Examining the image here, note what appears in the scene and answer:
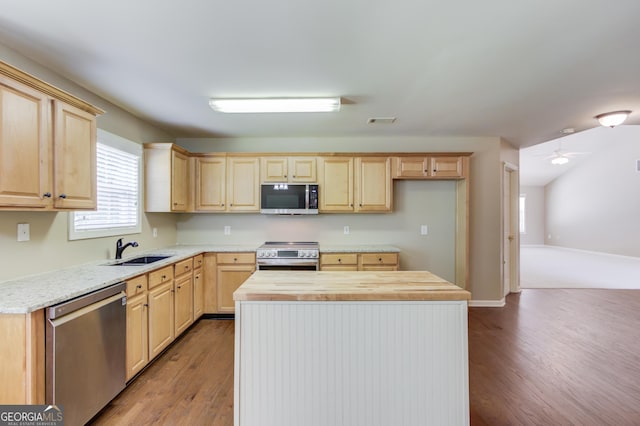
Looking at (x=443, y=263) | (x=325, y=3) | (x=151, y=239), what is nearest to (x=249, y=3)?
(x=325, y=3)

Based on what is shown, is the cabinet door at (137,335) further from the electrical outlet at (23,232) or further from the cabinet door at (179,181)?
the cabinet door at (179,181)

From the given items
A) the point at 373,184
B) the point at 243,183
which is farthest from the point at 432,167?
the point at 243,183

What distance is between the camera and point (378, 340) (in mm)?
1589

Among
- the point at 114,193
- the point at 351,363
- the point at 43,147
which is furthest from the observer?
the point at 114,193

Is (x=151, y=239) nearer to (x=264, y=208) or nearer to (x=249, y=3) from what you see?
(x=264, y=208)

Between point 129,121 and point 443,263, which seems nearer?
point 129,121

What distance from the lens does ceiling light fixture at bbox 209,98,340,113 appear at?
2.67 m

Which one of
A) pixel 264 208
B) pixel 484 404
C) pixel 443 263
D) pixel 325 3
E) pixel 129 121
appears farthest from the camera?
pixel 443 263

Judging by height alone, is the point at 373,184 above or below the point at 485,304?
above

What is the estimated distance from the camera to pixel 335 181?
387 centimetres

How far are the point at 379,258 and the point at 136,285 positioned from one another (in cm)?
269

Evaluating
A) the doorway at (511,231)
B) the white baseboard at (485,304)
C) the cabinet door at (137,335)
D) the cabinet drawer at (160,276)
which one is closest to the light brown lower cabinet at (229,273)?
the cabinet drawer at (160,276)

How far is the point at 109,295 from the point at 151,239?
5.62 ft

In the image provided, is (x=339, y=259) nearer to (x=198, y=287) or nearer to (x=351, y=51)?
(x=198, y=287)
